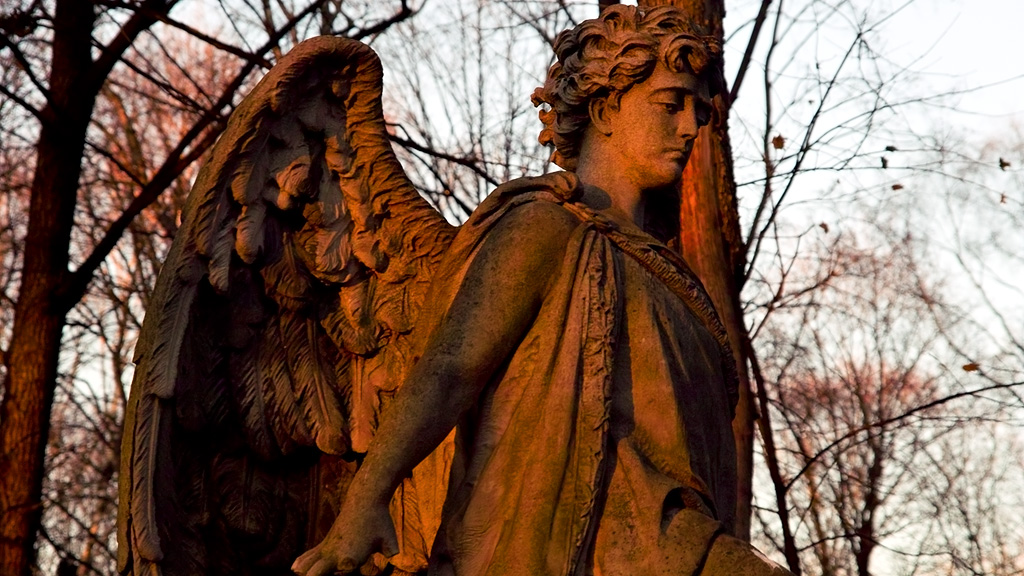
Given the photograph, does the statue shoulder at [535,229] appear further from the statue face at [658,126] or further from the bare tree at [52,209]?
the bare tree at [52,209]

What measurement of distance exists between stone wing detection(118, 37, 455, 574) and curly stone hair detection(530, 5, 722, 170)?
49 cm

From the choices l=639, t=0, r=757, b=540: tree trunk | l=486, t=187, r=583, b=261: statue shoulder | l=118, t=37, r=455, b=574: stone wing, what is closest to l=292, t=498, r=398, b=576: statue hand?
l=118, t=37, r=455, b=574: stone wing

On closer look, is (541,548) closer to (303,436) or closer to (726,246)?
(303,436)

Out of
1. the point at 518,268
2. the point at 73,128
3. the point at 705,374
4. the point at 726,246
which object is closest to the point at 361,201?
the point at 518,268

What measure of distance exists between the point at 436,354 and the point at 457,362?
0.06 metres

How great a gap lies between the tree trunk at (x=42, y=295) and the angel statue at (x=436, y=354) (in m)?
4.66

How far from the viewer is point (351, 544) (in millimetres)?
3666

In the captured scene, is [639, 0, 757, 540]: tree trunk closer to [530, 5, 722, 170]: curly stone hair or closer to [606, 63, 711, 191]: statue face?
[530, 5, 722, 170]: curly stone hair

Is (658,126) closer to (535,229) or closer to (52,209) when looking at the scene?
(535,229)

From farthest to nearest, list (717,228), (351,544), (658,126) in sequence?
(717,228)
(658,126)
(351,544)

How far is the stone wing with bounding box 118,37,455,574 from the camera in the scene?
424cm

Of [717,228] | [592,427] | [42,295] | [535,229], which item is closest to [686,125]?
[535,229]

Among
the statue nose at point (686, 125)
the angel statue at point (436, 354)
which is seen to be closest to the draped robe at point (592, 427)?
the angel statue at point (436, 354)

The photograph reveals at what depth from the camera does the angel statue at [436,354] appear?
385 cm
